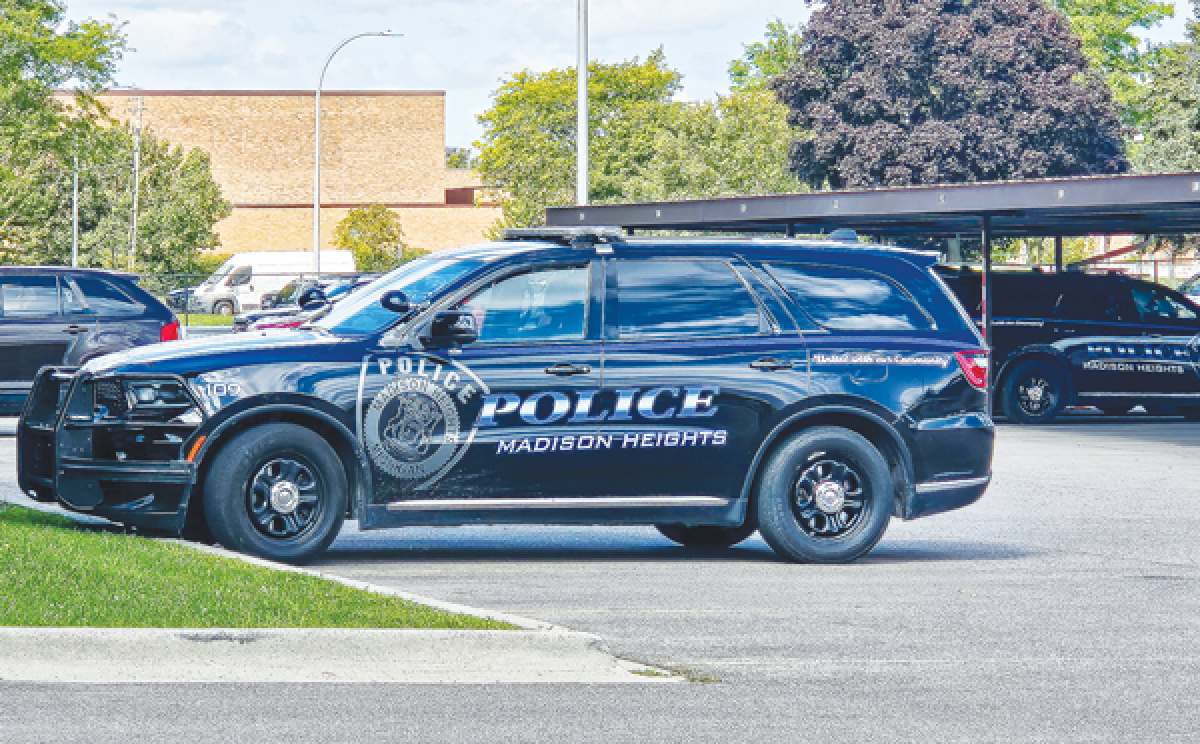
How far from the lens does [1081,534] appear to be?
11633mm

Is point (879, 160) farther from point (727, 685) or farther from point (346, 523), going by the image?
point (727, 685)

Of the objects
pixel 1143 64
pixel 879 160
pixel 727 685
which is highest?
pixel 1143 64

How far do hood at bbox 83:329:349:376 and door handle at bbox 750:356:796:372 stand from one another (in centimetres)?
237

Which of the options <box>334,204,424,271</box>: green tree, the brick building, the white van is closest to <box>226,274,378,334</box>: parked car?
the white van

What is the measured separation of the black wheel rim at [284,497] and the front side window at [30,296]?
9.28 metres

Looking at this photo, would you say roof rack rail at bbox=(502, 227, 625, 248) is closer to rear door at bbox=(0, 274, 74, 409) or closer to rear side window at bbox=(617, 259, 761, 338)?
rear side window at bbox=(617, 259, 761, 338)

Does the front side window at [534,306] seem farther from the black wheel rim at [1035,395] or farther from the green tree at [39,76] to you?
the green tree at [39,76]

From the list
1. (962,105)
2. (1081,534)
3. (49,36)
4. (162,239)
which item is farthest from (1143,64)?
(1081,534)

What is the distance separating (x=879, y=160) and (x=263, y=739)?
48104 millimetres

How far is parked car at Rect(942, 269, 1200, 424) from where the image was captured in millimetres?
22516

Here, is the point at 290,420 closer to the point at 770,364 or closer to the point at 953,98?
the point at 770,364

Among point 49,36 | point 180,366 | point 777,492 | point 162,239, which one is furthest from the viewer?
point 162,239

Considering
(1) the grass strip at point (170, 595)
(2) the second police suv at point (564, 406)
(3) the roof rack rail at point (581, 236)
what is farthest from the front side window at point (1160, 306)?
(1) the grass strip at point (170, 595)

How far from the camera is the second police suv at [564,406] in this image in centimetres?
908
